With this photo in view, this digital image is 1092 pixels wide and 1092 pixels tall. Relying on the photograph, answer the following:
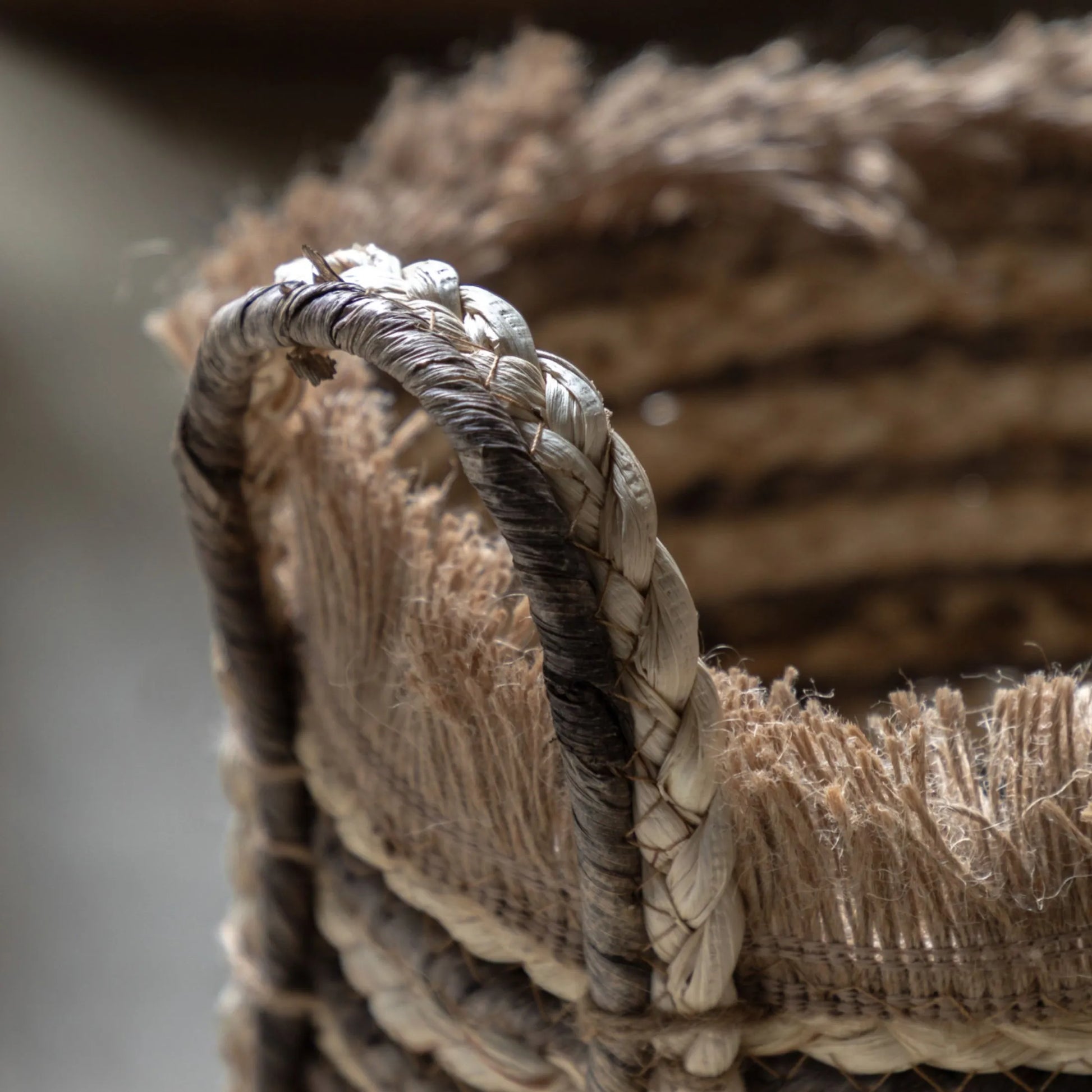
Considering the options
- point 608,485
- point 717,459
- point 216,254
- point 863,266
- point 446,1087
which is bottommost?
point 446,1087

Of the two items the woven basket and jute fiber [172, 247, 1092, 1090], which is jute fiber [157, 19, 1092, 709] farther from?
jute fiber [172, 247, 1092, 1090]

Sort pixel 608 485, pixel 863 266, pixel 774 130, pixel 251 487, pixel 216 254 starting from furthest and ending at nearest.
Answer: pixel 863 266 < pixel 774 130 < pixel 216 254 < pixel 251 487 < pixel 608 485

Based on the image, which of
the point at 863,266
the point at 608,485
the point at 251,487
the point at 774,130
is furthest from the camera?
the point at 863,266

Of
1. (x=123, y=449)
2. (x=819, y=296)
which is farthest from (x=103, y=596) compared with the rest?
(x=819, y=296)

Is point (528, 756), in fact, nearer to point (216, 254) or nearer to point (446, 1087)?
point (446, 1087)

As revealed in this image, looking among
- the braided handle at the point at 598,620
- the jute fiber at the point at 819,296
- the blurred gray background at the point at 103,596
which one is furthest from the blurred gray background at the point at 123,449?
the braided handle at the point at 598,620

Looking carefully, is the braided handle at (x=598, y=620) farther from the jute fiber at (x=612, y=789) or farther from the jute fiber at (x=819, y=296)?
the jute fiber at (x=819, y=296)

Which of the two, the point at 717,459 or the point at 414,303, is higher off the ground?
the point at 717,459

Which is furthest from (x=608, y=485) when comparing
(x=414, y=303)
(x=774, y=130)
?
(x=774, y=130)
